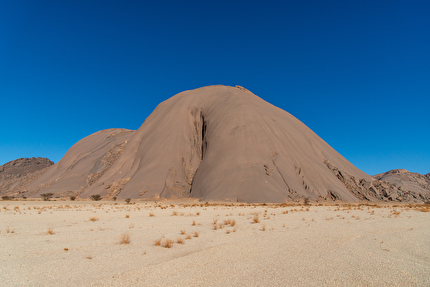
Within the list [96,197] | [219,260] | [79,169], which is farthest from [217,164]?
[219,260]

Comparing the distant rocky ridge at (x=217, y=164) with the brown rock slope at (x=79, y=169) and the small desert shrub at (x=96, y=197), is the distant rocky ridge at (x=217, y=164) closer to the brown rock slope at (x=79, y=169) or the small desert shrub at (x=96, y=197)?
the brown rock slope at (x=79, y=169)

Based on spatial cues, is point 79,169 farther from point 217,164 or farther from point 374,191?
point 374,191

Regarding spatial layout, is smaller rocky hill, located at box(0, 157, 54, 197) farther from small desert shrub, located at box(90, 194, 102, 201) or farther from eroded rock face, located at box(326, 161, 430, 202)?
eroded rock face, located at box(326, 161, 430, 202)

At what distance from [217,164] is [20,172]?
77354 mm

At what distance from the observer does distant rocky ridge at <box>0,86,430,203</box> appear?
41.6 meters

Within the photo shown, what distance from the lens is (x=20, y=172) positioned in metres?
86.1

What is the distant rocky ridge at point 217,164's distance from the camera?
1636 inches

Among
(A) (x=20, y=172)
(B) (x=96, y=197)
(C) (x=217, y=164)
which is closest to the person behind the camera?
(B) (x=96, y=197)

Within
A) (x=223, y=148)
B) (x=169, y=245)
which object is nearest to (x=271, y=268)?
(x=169, y=245)

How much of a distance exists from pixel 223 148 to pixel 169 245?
40059mm

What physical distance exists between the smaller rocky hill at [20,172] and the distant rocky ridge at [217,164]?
1005cm

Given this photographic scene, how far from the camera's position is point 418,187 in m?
77.1

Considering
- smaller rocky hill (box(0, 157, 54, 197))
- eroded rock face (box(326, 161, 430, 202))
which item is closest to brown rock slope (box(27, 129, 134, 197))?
smaller rocky hill (box(0, 157, 54, 197))

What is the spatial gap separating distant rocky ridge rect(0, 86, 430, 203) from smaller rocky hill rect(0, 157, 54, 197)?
33.0ft
